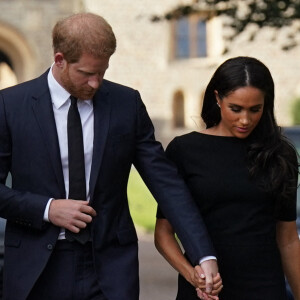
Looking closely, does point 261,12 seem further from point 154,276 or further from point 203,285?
point 203,285

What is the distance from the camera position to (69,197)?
4012 millimetres

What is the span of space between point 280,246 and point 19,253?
106 centimetres

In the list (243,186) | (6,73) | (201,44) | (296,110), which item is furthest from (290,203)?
(6,73)

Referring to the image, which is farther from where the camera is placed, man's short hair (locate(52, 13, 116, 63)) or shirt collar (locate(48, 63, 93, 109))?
shirt collar (locate(48, 63, 93, 109))

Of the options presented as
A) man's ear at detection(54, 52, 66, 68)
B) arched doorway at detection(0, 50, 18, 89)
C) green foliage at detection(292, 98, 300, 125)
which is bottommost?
green foliage at detection(292, 98, 300, 125)

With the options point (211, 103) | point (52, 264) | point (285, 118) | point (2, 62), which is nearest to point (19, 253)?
point (52, 264)

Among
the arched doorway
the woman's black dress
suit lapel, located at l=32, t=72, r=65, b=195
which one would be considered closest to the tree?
the woman's black dress

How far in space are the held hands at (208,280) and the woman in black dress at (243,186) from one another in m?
0.02

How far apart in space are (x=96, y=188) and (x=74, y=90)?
39 centimetres

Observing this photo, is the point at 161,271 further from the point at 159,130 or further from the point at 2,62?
the point at 2,62

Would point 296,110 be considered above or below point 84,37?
below

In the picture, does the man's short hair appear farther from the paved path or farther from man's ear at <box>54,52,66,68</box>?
the paved path

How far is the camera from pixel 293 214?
4207 millimetres

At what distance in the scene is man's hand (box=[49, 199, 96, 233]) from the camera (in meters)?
3.93
